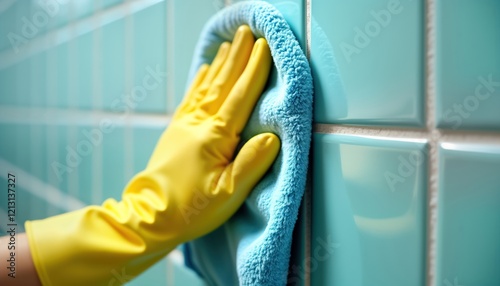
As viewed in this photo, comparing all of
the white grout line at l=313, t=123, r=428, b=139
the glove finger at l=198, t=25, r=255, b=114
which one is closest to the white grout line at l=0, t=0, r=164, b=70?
the glove finger at l=198, t=25, r=255, b=114

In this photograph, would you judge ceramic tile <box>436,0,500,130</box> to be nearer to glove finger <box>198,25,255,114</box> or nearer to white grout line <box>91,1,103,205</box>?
glove finger <box>198,25,255,114</box>

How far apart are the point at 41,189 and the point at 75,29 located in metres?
0.37

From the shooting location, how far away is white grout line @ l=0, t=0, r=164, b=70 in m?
0.66

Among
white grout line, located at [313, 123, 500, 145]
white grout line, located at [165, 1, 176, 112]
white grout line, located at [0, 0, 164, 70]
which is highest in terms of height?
white grout line, located at [0, 0, 164, 70]

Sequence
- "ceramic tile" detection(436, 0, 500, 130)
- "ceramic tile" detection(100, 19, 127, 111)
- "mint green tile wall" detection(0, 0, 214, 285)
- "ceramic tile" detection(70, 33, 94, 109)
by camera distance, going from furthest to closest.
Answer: "ceramic tile" detection(70, 33, 94, 109), "ceramic tile" detection(100, 19, 127, 111), "mint green tile wall" detection(0, 0, 214, 285), "ceramic tile" detection(436, 0, 500, 130)

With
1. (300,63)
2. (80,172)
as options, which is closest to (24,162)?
(80,172)

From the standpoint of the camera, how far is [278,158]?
1.24ft

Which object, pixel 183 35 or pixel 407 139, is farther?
pixel 183 35

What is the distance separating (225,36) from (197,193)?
15cm

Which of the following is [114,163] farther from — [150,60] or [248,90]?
[248,90]

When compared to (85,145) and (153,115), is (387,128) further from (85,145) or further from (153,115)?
(85,145)

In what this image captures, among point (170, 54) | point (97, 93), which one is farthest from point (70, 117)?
point (170, 54)

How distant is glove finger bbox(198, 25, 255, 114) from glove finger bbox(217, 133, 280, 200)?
64 millimetres

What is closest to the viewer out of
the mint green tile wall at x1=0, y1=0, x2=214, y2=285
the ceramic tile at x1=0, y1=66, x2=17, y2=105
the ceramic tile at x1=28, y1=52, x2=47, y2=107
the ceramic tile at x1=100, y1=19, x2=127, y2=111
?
the mint green tile wall at x1=0, y1=0, x2=214, y2=285
